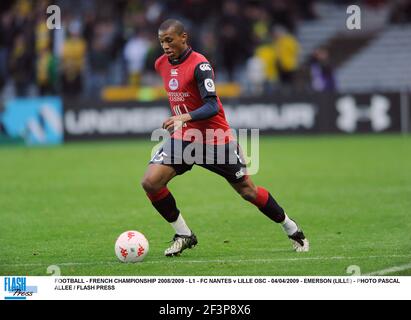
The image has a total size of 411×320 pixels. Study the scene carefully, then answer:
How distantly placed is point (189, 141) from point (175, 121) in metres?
0.58

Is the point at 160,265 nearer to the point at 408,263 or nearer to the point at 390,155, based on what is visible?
the point at 408,263

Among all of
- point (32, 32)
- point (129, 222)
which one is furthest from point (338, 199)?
point (32, 32)

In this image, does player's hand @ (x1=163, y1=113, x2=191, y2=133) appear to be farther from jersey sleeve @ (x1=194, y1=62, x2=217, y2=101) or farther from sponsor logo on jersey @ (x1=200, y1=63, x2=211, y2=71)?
sponsor logo on jersey @ (x1=200, y1=63, x2=211, y2=71)

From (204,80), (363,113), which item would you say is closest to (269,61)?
(363,113)

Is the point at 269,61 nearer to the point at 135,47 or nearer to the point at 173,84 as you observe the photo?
the point at 135,47

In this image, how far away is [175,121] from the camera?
9.15 metres

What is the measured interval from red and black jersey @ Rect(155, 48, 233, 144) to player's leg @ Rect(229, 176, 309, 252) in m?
0.48

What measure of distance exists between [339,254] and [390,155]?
10.9m

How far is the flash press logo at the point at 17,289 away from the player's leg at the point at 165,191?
6.92 feet

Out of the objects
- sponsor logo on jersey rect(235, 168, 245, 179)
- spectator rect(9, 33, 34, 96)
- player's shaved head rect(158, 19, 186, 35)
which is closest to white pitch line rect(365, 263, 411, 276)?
sponsor logo on jersey rect(235, 168, 245, 179)

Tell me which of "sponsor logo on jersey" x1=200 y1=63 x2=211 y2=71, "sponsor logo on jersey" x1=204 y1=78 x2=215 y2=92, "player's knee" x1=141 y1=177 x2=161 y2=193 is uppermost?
"sponsor logo on jersey" x1=200 y1=63 x2=211 y2=71

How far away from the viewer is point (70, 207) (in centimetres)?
1389

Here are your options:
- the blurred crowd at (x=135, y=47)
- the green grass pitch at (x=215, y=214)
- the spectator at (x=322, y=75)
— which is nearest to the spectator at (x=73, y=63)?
the blurred crowd at (x=135, y=47)

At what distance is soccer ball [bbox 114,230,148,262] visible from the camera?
9438 mm
